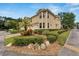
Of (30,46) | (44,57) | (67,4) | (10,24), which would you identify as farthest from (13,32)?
(67,4)

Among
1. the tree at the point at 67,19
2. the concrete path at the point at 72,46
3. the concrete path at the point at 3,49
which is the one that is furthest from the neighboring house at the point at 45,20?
the concrete path at the point at 3,49

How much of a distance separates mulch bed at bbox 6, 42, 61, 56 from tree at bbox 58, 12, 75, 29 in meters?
0.33

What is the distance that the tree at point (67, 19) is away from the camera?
10.2 feet

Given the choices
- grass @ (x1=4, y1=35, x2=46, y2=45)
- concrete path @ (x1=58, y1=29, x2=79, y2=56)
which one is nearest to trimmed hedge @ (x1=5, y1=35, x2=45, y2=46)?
grass @ (x1=4, y1=35, x2=46, y2=45)

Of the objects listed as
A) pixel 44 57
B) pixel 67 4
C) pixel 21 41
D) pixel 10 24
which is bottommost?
pixel 44 57

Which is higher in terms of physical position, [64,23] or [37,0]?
[37,0]

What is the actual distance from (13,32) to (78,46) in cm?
A: 96

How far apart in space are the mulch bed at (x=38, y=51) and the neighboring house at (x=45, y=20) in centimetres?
28

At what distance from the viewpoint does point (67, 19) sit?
3203mm

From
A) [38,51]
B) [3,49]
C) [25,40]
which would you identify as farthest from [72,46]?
[3,49]

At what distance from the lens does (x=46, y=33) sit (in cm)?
317

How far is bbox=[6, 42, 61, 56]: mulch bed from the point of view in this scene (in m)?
3.10

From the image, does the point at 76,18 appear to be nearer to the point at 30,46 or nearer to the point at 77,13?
the point at 77,13

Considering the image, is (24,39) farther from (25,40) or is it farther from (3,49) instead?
(3,49)
